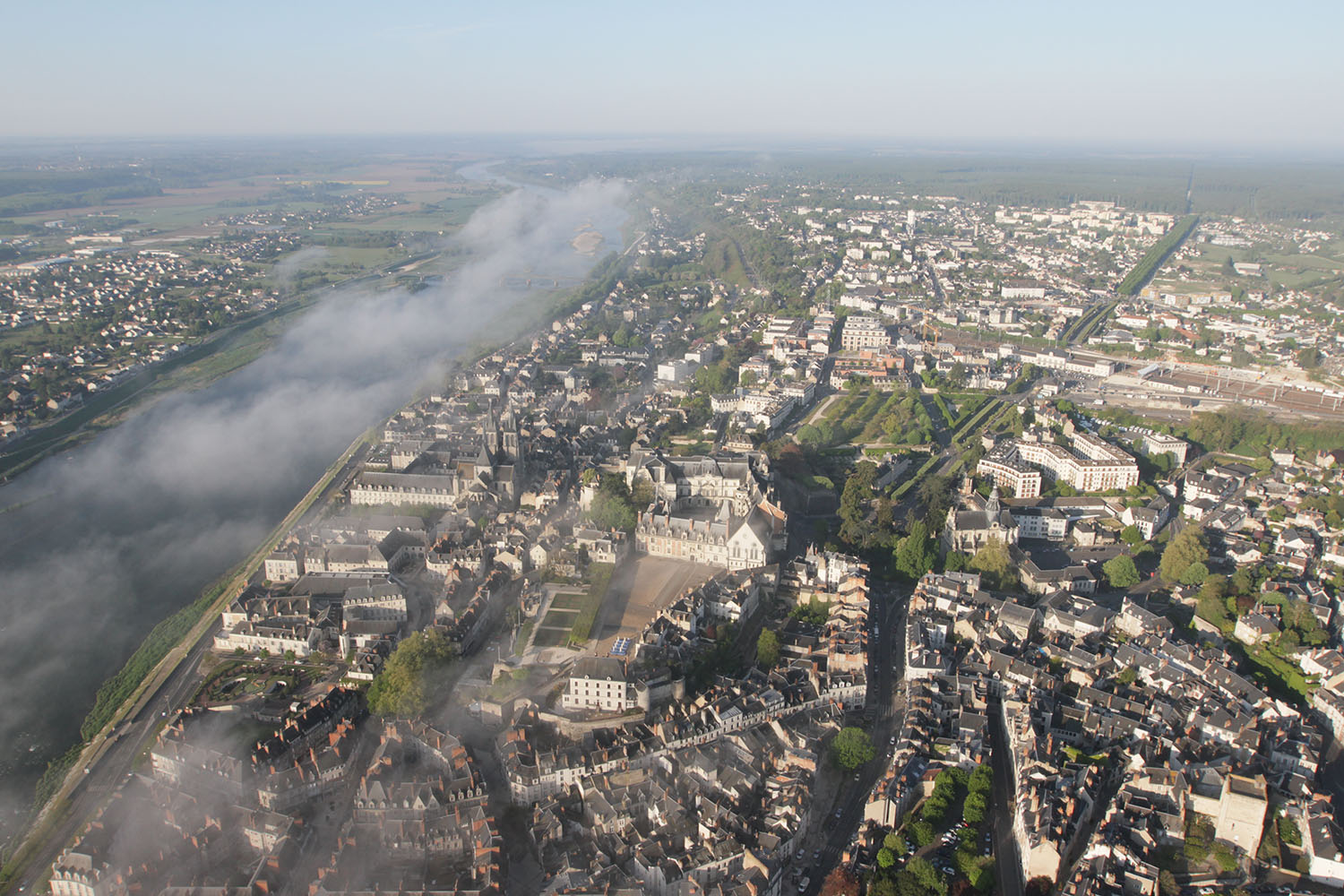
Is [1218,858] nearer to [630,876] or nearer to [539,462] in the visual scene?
[630,876]

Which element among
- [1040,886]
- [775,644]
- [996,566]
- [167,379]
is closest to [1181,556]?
[996,566]

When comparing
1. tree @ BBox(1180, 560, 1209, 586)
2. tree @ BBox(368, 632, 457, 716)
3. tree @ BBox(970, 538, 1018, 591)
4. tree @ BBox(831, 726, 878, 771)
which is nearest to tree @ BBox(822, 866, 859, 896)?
tree @ BBox(831, 726, 878, 771)

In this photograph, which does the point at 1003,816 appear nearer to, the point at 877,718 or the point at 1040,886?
the point at 1040,886

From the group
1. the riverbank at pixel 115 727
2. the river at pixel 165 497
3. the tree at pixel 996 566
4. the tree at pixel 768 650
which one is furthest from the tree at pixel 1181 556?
the river at pixel 165 497

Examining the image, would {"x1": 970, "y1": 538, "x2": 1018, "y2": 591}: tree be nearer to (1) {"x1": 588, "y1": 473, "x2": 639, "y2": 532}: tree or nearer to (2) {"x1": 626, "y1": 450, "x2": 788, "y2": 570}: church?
(2) {"x1": 626, "y1": 450, "x2": 788, "y2": 570}: church

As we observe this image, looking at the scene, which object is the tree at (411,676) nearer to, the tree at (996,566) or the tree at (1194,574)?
the tree at (996,566)

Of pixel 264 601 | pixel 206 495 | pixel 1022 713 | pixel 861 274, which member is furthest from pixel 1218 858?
pixel 861 274
